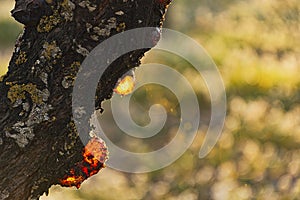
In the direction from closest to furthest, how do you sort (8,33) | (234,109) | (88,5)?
(88,5) < (234,109) < (8,33)

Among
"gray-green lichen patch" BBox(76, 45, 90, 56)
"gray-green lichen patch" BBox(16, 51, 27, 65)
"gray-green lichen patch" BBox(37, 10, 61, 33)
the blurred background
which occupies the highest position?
the blurred background

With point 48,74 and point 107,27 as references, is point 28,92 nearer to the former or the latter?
point 48,74

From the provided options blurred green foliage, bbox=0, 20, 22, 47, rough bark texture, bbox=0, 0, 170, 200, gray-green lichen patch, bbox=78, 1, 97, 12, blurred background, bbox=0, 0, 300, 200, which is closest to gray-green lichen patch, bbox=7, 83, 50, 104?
rough bark texture, bbox=0, 0, 170, 200

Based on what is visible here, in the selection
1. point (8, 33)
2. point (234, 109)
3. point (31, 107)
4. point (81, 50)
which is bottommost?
point (31, 107)

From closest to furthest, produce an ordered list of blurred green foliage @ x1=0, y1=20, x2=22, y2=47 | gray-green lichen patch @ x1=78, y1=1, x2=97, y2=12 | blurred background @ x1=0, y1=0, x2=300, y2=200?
gray-green lichen patch @ x1=78, y1=1, x2=97, y2=12
blurred background @ x1=0, y1=0, x2=300, y2=200
blurred green foliage @ x1=0, y1=20, x2=22, y2=47

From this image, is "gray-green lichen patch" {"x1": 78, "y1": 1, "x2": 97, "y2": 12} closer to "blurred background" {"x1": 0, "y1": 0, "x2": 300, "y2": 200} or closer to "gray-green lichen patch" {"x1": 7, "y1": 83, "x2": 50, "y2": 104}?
"gray-green lichen patch" {"x1": 7, "y1": 83, "x2": 50, "y2": 104}

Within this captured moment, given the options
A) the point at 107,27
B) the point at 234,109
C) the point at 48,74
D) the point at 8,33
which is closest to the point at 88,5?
the point at 107,27
